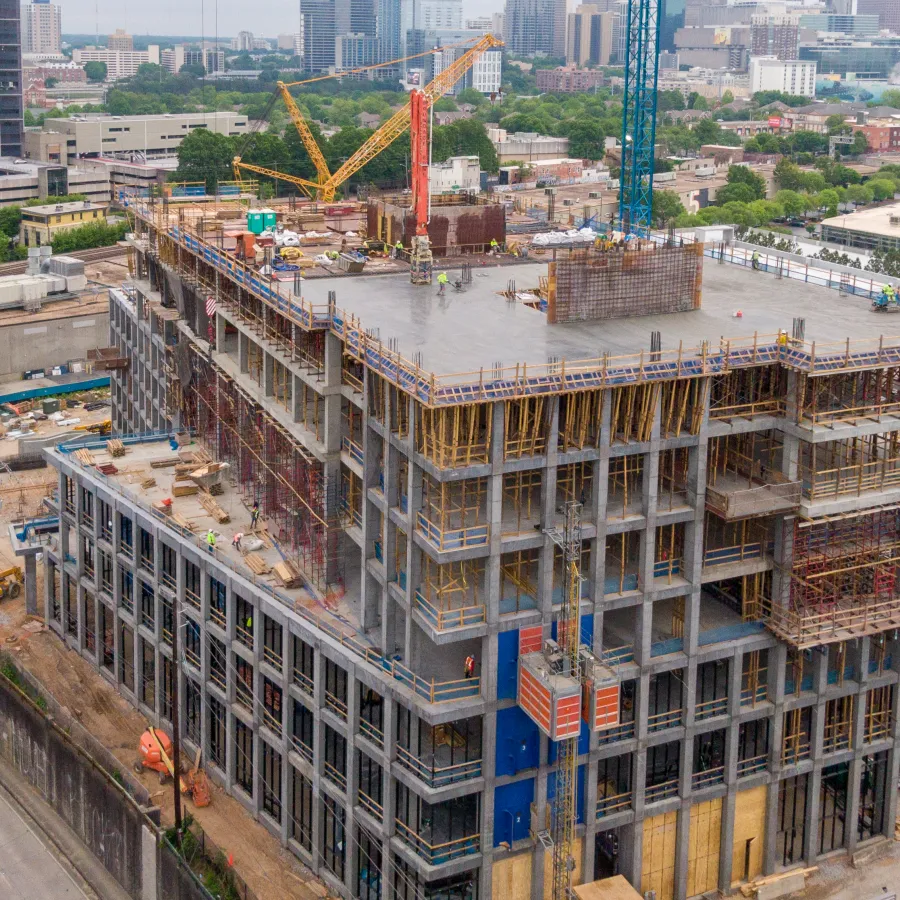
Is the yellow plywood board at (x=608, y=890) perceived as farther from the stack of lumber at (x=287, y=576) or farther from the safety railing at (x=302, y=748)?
the stack of lumber at (x=287, y=576)

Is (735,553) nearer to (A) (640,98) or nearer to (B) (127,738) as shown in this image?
(B) (127,738)

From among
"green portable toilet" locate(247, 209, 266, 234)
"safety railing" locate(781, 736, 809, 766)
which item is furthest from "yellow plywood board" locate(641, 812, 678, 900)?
"green portable toilet" locate(247, 209, 266, 234)

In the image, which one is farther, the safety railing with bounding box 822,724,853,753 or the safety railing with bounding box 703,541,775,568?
the safety railing with bounding box 822,724,853,753

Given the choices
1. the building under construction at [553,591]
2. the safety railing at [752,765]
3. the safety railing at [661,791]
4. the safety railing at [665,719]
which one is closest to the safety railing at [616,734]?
the building under construction at [553,591]

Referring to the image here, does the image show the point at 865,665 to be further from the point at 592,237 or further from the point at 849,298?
the point at 592,237

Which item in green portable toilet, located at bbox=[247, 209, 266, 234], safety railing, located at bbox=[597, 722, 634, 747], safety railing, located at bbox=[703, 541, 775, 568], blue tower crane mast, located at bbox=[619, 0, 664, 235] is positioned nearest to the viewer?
safety railing, located at bbox=[597, 722, 634, 747]

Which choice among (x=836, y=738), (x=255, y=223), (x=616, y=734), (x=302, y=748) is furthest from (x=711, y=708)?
(x=255, y=223)

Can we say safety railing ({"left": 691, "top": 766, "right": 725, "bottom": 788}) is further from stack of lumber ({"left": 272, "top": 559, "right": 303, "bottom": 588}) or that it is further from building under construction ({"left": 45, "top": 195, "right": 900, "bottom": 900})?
stack of lumber ({"left": 272, "top": 559, "right": 303, "bottom": 588})
